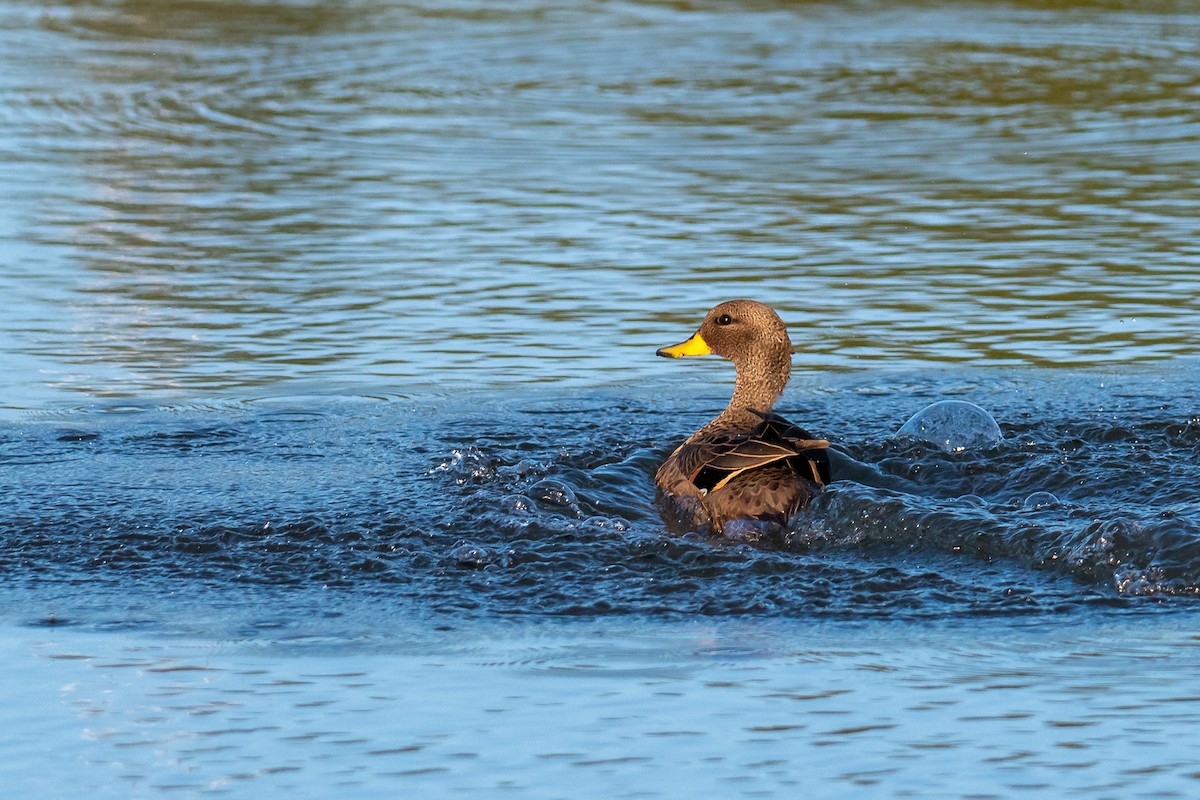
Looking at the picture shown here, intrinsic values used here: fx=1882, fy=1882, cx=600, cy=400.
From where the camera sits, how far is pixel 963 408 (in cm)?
891

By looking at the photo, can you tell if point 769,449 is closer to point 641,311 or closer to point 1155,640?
point 1155,640

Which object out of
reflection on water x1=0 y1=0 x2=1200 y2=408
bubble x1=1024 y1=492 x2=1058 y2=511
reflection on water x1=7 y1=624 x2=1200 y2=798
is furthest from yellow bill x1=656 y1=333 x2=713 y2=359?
reflection on water x1=7 y1=624 x2=1200 y2=798

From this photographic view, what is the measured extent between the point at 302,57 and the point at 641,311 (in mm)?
Answer: 10619

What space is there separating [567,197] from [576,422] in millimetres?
5246

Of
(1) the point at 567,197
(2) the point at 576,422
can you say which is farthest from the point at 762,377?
(1) the point at 567,197

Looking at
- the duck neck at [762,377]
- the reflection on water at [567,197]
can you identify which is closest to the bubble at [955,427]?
the duck neck at [762,377]

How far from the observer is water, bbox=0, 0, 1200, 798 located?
5.33m

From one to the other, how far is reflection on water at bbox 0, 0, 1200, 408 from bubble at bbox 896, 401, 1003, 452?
65.4 inches

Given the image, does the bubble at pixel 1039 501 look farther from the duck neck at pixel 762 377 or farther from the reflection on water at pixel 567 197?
the reflection on water at pixel 567 197

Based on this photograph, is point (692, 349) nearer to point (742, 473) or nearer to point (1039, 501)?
point (742, 473)

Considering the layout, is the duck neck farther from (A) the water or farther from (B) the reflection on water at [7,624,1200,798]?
(B) the reflection on water at [7,624,1200,798]

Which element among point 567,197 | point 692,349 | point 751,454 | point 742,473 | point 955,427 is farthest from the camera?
point 567,197

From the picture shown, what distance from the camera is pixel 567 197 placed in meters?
14.3

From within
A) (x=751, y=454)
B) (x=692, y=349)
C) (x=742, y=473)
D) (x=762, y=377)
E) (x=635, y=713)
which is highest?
(x=692, y=349)
